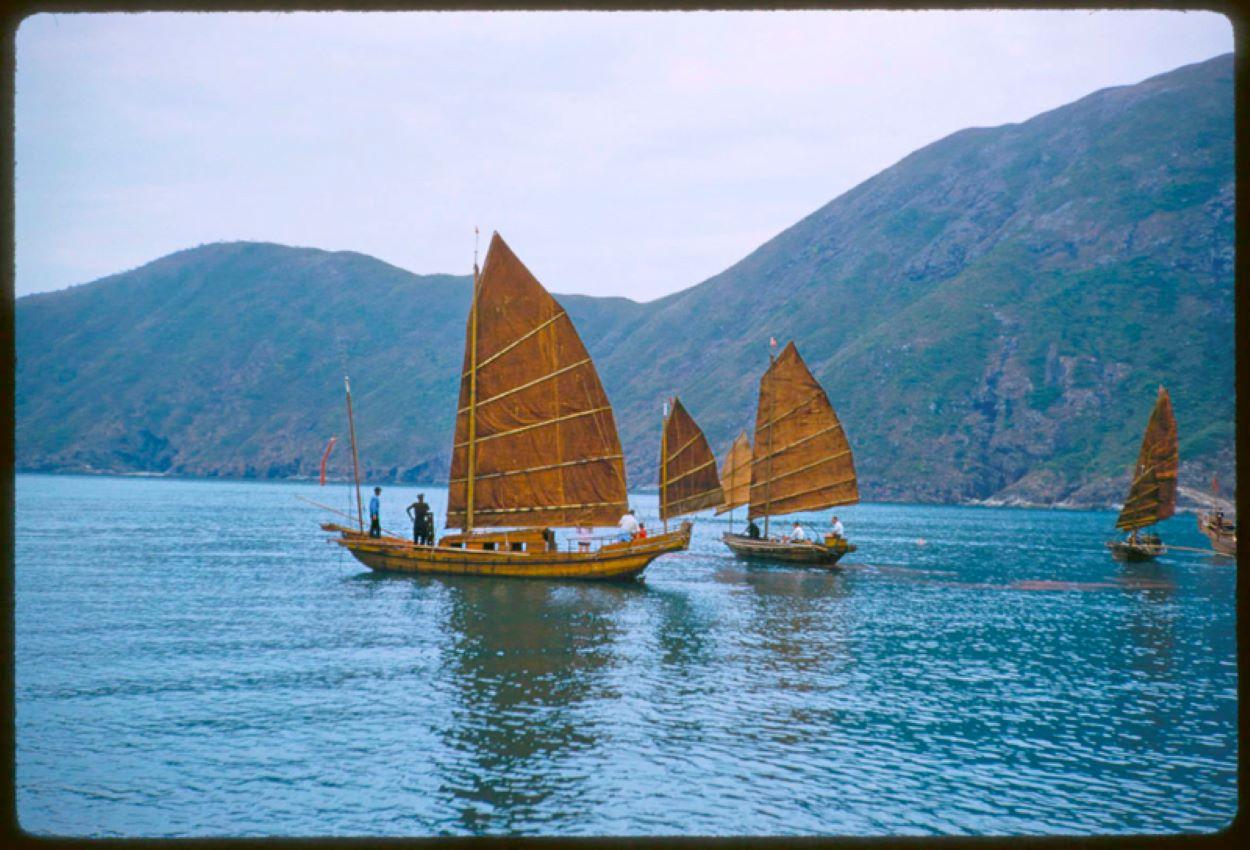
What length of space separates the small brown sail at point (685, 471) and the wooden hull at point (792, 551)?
3.63 metres

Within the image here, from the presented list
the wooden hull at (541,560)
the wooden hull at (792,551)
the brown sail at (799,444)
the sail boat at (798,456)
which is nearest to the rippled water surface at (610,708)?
the wooden hull at (541,560)

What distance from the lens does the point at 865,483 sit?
178m

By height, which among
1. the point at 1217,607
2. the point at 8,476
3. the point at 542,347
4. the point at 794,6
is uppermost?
the point at 542,347

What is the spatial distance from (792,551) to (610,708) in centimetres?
3811

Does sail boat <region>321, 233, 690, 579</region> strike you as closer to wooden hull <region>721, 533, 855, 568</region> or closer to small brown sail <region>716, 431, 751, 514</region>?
wooden hull <region>721, 533, 855, 568</region>

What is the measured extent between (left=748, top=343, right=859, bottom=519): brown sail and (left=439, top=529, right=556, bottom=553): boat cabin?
18155 mm

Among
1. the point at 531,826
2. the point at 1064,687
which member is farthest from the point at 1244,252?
the point at 1064,687

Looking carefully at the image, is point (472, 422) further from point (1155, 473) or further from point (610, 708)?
point (1155, 473)

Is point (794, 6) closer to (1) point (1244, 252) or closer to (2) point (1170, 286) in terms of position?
(1) point (1244, 252)

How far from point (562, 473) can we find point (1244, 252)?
3913 cm

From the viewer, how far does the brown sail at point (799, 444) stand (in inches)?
2359

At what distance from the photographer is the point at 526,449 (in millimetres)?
45719

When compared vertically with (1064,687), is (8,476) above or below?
above

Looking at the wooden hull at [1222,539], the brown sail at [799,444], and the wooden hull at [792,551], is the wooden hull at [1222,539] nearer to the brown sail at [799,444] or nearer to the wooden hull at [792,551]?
the brown sail at [799,444]
